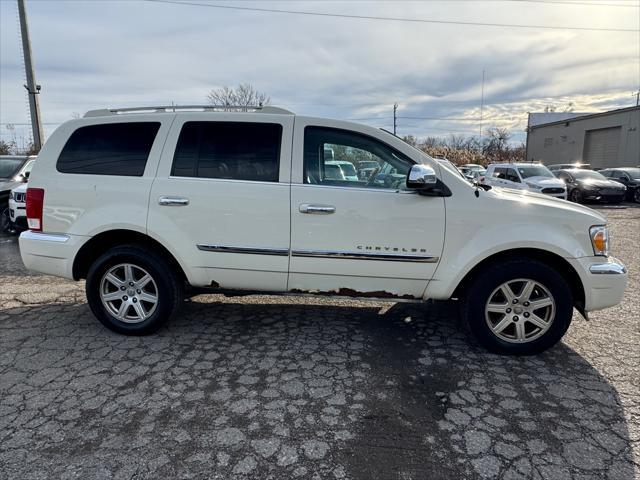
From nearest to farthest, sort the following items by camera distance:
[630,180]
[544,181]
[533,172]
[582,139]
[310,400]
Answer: [310,400] → [544,181] → [533,172] → [630,180] → [582,139]

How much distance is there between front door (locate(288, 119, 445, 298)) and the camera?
11.3 feet

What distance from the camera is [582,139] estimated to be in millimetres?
32094

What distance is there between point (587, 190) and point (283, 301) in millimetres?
16139

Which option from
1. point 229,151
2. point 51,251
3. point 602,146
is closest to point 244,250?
point 229,151

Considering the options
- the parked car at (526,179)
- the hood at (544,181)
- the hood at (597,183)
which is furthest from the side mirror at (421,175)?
the hood at (597,183)

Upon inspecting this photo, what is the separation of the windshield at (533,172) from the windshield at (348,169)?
13.3 metres

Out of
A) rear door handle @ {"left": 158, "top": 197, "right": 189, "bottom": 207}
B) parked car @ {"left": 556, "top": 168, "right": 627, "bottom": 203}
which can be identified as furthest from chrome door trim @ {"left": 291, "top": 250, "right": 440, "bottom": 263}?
parked car @ {"left": 556, "top": 168, "right": 627, "bottom": 203}

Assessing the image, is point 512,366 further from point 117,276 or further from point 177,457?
point 117,276

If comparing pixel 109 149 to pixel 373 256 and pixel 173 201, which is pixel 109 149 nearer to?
pixel 173 201

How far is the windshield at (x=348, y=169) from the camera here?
11.7 ft

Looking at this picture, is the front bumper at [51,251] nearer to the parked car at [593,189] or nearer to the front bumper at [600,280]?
Result: the front bumper at [600,280]

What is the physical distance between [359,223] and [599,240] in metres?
1.95

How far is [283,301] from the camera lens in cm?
485

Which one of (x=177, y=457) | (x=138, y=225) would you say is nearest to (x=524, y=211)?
(x=177, y=457)
